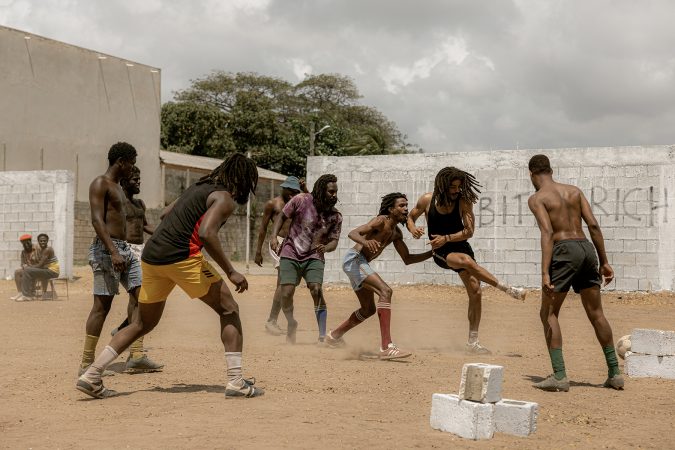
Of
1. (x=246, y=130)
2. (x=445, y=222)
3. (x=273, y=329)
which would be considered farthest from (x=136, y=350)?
(x=246, y=130)

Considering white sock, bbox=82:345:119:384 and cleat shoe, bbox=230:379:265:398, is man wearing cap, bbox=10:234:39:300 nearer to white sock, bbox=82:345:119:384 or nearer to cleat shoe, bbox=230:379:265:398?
white sock, bbox=82:345:119:384

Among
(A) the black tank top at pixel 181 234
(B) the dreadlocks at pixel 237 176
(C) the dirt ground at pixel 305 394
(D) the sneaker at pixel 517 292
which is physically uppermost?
(B) the dreadlocks at pixel 237 176

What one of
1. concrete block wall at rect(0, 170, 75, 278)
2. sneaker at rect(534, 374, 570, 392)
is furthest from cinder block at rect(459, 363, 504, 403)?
concrete block wall at rect(0, 170, 75, 278)

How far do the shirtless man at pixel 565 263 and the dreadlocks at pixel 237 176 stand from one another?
210cm

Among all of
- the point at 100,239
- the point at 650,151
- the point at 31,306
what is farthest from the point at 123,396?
the point at 650,151

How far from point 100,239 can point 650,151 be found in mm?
11445

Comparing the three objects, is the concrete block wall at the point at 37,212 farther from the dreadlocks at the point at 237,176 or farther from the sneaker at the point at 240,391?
the sneaker at the point at 240,391

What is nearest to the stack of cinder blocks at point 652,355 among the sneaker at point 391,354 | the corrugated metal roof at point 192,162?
the sneaker at point 391,354

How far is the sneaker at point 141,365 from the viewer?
723 centimetres

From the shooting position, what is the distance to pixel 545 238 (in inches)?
262

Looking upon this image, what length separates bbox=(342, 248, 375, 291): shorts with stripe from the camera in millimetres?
8273

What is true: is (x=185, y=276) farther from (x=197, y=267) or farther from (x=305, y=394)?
(x=305, y=394)

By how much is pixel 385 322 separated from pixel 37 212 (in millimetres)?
14862

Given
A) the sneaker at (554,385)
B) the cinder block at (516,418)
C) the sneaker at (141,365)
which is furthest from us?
the sneaker at (141,365)
